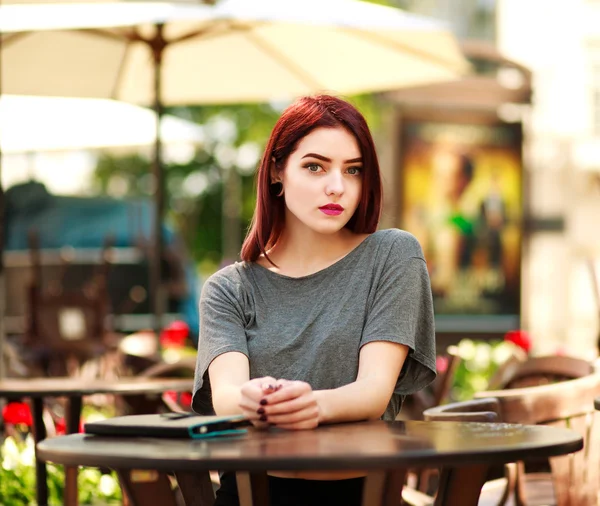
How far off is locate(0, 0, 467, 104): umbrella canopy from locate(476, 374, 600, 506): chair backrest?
3616 mm

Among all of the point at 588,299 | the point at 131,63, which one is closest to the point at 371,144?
the point at 131,63

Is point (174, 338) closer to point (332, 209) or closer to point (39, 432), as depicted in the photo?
point (39, 432)

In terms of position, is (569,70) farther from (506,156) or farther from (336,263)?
(336,263)

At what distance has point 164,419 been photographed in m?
2.46

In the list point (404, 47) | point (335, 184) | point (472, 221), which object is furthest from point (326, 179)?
point (472, 221)

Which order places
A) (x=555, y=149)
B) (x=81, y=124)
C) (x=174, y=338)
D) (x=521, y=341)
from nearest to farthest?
(x=521, y=341)
(x=174, y=338)
(x=81, y=124)
(x=555, y=149)

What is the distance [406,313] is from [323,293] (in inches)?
7.9

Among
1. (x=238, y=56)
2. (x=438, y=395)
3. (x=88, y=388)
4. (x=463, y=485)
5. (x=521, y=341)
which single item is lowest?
(x=521, y=341)

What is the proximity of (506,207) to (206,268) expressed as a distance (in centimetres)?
2649

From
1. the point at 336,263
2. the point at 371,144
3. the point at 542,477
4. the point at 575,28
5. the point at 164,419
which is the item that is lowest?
the point at 542,477

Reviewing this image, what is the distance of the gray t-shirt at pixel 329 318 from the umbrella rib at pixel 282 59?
5.40m

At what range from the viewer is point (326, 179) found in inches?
110

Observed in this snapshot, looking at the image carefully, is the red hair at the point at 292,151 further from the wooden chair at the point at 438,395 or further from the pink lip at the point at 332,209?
the wooden chair at the point at 438,395

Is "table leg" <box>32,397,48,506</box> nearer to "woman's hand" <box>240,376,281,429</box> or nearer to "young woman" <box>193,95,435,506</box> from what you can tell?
"young woman" <box>193,95,435,506</box>
